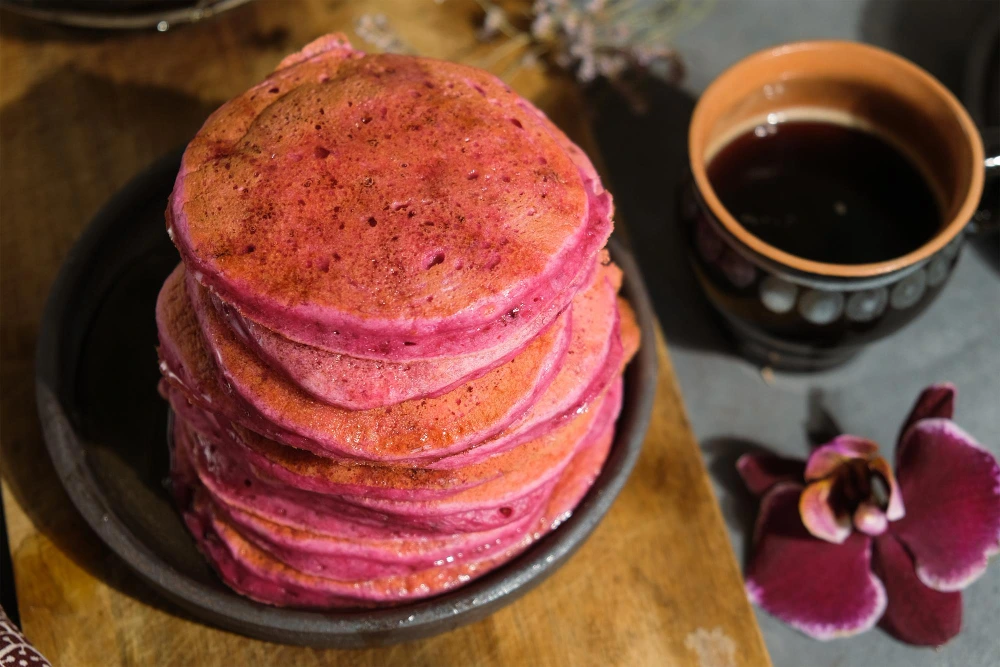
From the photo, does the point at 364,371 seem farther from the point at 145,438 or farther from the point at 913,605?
the point at 913,605

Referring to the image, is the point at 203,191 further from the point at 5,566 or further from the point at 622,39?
the point at 622,39

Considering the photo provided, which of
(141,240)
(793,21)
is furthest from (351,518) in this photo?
(793,21)

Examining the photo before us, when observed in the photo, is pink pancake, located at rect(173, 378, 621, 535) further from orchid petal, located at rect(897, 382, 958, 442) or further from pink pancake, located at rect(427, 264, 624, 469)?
orchid petal, located at rect(897, 382, 958, 442)

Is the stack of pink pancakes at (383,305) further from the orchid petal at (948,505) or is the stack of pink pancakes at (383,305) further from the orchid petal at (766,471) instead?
the orchid petal at (948,505)

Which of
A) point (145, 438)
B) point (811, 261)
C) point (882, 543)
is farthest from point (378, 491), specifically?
point (882, 543)

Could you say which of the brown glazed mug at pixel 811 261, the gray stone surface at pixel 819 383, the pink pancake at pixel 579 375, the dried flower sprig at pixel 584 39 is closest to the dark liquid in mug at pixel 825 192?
the brown glazed mug at pixel 811 261

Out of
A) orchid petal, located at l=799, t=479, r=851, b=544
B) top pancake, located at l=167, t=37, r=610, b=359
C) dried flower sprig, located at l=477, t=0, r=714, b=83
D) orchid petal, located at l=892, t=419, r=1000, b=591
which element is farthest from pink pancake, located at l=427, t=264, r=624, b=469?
dried flower sprig, located at l=477, t=0, r=714, b=83
